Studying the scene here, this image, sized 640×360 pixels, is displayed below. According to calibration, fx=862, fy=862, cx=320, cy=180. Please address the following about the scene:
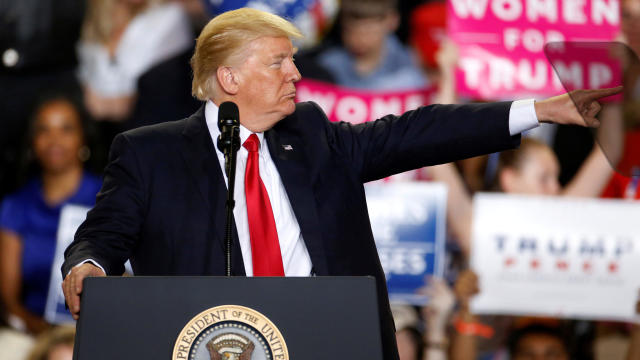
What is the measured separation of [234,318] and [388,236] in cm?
312

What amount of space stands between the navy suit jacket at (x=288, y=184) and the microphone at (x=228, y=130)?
0.56ft

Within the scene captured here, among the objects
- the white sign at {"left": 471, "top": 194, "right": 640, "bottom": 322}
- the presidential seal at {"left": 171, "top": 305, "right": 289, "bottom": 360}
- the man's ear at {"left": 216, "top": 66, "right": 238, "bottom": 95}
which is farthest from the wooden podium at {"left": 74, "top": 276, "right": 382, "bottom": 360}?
the white sign at {"left": 471, "top": 194, "right": 640, "bottom": 322}

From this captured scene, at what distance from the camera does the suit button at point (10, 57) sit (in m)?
4.61

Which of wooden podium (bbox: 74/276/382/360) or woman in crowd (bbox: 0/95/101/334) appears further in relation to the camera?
woman in crowd (bbox: 0/95/101/334)

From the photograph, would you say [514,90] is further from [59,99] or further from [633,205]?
[59,99]

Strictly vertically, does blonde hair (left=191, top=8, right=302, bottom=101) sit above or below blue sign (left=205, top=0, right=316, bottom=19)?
below

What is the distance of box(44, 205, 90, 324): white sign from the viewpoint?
445cm

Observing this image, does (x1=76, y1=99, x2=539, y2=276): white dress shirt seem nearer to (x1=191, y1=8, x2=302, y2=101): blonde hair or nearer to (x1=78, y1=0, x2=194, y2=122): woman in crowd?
(x1=191, y1=8, x2=302, y2=101): blonde hair

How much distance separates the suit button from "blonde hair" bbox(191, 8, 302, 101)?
111 inches

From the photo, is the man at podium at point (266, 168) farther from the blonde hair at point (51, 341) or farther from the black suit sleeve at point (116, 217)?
the blonde hair at point (51, 341)

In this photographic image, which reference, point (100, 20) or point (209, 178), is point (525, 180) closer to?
point (100, 20)

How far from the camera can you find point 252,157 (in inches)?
78.5

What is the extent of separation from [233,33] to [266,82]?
14 centimetres

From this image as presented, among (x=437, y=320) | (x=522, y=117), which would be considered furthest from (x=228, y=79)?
(x=437, y=320)
